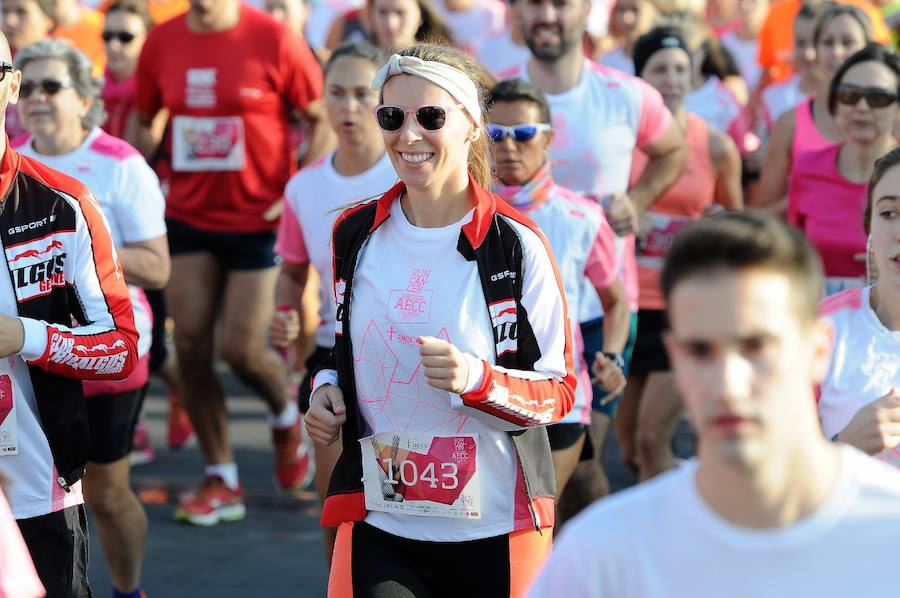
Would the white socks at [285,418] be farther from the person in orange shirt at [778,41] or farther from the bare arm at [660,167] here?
the person in orange shirt at [778,41]

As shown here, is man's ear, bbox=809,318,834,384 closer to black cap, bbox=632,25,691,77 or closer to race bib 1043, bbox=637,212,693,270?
race bib 1043, bbox=637,212,693,270

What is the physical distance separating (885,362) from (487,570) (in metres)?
0.97

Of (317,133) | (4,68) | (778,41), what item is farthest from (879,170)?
(778,41)

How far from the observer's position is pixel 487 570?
3309mm

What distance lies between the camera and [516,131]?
4742 millimetres

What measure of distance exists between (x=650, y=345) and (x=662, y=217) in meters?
0.62

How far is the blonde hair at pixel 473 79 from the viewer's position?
3.52m

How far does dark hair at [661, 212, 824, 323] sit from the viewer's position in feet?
6.48

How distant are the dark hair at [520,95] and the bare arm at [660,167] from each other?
1011mm

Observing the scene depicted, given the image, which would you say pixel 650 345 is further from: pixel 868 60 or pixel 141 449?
pixel 141 449

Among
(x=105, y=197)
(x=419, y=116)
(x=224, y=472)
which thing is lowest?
(x=224, y=472)

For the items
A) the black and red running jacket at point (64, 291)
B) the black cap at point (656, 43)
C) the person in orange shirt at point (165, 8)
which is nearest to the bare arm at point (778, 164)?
the black cap at point (656, 43)

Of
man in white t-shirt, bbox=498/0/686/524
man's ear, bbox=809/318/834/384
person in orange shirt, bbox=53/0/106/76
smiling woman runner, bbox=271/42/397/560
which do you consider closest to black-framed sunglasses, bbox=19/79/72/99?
smiling woman runner, bbox=271/42/397/560

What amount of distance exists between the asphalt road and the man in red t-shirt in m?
0.14
